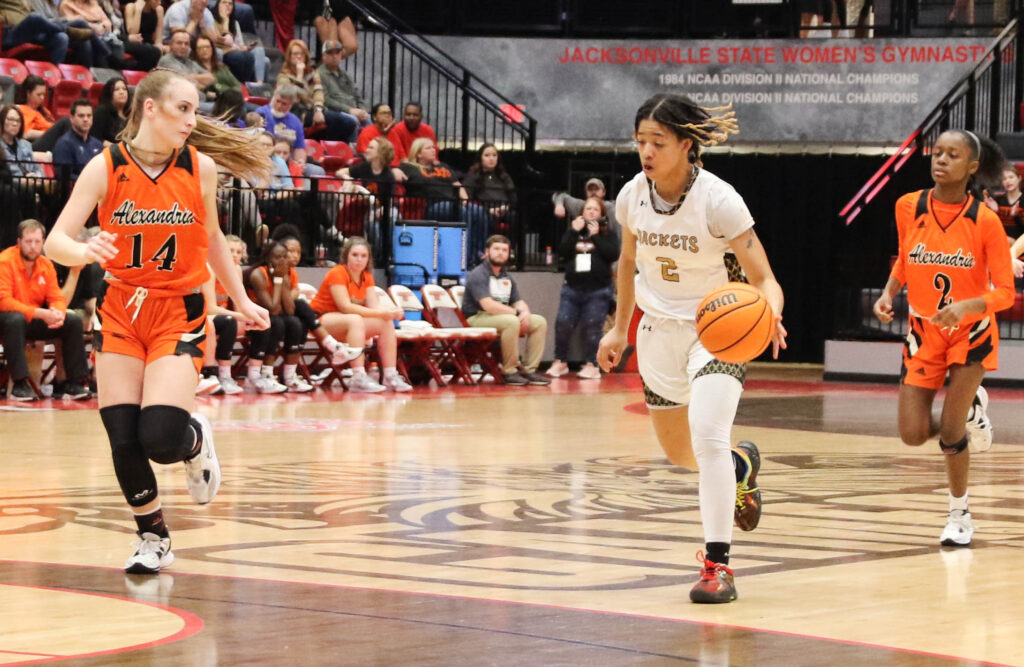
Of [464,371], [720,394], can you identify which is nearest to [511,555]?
[720,394]

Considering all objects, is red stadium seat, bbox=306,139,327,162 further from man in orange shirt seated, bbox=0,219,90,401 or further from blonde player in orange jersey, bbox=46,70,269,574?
blonde player in orange jersey, bbox=46,70,269,574

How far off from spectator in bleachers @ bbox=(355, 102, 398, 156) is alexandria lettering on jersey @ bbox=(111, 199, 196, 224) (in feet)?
45.4

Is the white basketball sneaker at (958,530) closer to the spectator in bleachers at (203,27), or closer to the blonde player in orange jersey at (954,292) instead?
the blonde player in orange jersey at (954,292)

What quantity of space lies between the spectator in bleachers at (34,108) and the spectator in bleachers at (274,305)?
278 centimetres

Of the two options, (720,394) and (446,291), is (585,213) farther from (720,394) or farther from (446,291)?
(720,394)

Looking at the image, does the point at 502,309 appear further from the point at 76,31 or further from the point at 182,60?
the point at 76,31

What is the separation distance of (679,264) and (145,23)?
14331 millimetres

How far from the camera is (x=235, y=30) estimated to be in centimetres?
1988

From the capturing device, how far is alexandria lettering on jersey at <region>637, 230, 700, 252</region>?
583cm

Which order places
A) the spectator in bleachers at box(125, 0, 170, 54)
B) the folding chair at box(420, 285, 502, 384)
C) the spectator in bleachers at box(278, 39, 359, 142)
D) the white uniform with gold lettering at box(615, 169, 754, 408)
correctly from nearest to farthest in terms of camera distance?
the white uniform with gold lettering at box(615, 169, 754, 408) → the folding chair at box(420, 285, 502, 384) → the spectator in bleachers at box(125, 0, 170, 54) → the spectator in bleachers at box(278, 39, 359, 142)

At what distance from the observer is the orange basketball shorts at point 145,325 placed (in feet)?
19.8

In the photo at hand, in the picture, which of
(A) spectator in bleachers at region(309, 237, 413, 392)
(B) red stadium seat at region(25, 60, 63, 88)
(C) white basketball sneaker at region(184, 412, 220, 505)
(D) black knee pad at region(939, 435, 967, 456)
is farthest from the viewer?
(B) red stadium seat at region(25, 60, 63, 88)

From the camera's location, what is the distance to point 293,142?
18.3m

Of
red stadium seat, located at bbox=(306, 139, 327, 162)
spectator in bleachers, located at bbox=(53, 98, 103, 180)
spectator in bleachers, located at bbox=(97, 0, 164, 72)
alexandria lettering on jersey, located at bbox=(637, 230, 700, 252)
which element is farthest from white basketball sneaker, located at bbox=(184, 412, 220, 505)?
red stadium seat, located at bbox=(306, 139, 327, 162)
